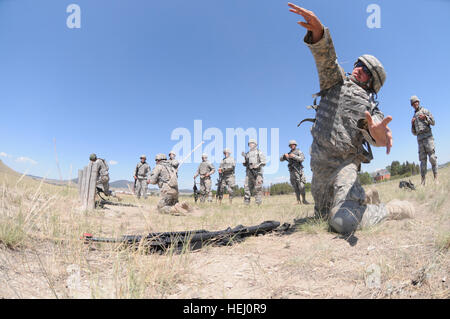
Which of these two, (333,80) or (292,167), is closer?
(333,80)

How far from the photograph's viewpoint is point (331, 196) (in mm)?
2814

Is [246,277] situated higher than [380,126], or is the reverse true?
[380,126]

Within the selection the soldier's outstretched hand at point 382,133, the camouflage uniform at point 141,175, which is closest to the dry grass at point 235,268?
the soldier's outstretched hand at point 382,133

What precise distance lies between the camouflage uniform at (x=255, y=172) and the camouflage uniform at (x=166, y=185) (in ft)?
9.83

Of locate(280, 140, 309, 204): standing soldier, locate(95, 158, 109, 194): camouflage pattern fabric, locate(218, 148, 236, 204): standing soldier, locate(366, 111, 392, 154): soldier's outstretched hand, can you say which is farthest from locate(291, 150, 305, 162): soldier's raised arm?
locate(95, 158, 109, 194): camouflage pattern fabric

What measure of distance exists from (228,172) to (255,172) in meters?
2.06

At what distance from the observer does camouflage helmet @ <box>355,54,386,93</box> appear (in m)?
2.52

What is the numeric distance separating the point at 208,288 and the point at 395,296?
94 cm

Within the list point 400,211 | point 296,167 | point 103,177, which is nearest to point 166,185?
point 103,177

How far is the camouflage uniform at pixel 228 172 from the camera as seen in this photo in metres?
9.63

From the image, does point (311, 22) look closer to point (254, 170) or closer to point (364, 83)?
point (364, 83)

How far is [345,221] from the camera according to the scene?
232 cm

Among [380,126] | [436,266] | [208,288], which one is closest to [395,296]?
[436,266]
